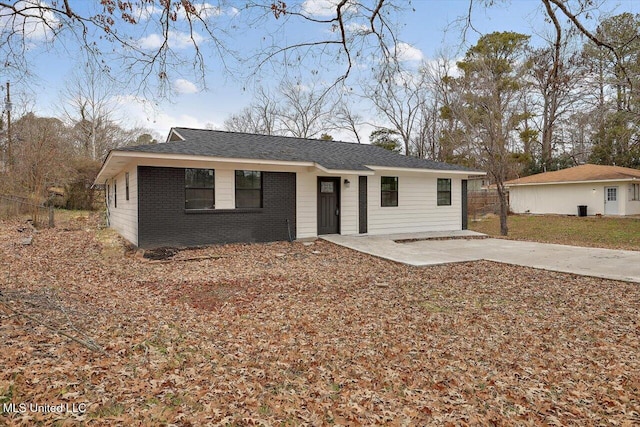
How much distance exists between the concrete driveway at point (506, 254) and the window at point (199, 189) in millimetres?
3880

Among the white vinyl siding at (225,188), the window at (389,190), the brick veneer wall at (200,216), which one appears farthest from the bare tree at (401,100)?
the white vinyl siding at (225,188)

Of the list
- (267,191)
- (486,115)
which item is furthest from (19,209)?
(486,115)

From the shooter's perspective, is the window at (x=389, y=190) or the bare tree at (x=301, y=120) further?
the bare tree at (x=301, y=120)

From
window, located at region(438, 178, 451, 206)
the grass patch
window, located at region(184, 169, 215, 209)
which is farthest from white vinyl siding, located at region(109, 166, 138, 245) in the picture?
the grass patch

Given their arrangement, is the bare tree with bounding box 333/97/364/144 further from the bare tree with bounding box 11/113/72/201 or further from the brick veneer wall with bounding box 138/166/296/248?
the bare tree with bounding box 11/113/72/201

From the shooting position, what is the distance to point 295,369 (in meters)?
3.45

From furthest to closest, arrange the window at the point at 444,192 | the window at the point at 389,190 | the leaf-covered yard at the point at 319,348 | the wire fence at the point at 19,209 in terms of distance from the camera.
→ the wire fence at the point at 19,209
the window at the point at 444,192
the window at the point at 389,190
the leaf-covered yard at the point at 319,348

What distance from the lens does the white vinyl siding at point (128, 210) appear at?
9.89m

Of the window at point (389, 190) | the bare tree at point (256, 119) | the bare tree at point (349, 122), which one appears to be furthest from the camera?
the bare tree at point (256, 119)

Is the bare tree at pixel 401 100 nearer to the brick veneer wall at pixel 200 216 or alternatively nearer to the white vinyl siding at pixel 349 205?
the white vinyl siding at pixel 349 205

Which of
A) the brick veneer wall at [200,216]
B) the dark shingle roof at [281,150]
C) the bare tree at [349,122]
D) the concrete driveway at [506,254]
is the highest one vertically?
the bare tree at [349,122]

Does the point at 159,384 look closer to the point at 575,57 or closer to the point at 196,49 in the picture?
the point at 196,49

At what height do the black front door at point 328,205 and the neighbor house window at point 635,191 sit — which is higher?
the neighbor house window at point 635,191

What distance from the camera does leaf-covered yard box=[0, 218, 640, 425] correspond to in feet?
8.98
